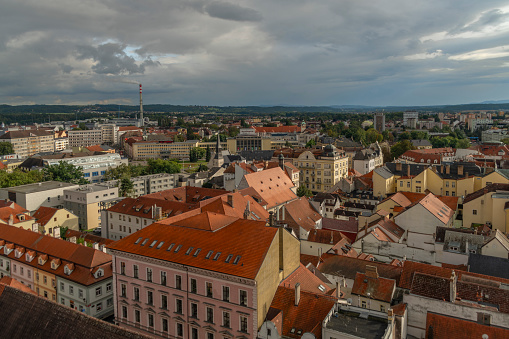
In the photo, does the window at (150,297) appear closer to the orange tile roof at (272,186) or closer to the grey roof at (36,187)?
the orange tile roof at (272,186)

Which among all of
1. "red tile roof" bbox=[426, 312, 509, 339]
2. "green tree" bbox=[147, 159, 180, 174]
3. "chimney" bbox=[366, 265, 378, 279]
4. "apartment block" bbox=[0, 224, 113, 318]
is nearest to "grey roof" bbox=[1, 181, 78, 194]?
"apartment block" bbox=[0, 224, 113, 318]

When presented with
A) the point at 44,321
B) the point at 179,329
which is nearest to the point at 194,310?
the point at 179,329

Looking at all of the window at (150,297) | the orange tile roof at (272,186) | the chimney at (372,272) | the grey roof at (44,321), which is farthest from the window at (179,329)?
the orange tile roof at (272,186)

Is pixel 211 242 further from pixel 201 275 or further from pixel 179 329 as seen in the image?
pixel 179 329

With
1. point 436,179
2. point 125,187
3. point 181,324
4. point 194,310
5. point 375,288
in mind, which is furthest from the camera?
point 125,187

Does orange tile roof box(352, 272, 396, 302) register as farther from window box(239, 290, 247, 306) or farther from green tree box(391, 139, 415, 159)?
green tree box(391, 139, 415, 159)

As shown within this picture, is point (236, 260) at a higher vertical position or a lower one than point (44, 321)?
higher
